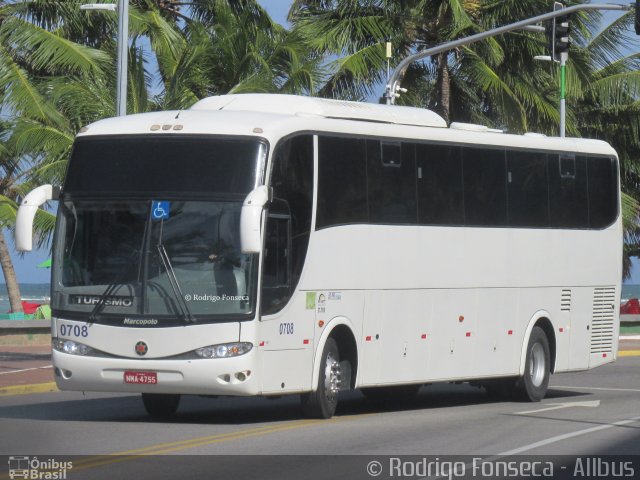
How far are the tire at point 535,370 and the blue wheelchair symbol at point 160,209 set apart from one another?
22.7 ft

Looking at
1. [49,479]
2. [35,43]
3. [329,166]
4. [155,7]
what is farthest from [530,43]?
[49,479]

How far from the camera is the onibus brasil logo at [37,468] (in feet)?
35.7

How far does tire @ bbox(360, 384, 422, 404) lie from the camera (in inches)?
802

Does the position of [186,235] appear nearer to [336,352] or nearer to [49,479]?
[336,352]

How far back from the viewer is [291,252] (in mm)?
15688

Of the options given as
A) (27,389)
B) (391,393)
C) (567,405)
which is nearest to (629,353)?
(391,393)

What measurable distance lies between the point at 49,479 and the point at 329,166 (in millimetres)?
6689

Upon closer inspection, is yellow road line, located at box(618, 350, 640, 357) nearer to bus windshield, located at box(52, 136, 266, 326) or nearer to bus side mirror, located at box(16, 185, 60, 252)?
bus windshield, located at box(52, 136, 266, 326)

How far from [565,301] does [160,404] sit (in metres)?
6.98

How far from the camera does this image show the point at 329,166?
54.1 ft

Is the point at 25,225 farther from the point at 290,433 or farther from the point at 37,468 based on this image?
the point at 37,468

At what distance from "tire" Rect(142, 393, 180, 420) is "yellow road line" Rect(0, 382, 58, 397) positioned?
159 inches

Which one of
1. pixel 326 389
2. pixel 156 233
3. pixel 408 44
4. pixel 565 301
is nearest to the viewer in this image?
pixel 156 233

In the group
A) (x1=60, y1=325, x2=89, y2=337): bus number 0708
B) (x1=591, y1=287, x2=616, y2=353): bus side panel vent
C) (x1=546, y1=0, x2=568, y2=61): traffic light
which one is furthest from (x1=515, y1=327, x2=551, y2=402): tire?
(x1=546, y1=0, x2=568, y2=61): traffic light
